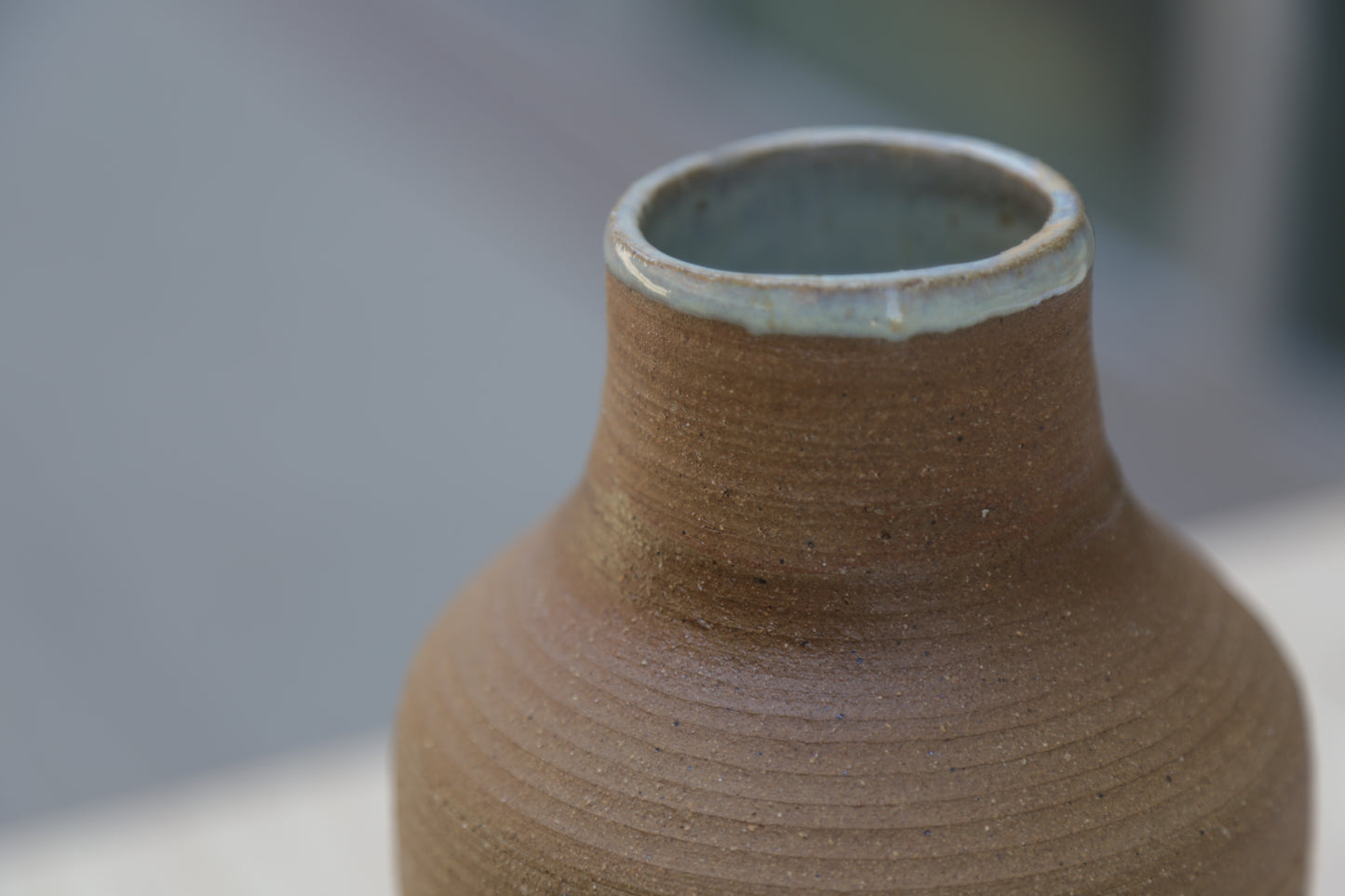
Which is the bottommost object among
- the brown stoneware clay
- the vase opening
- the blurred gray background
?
the blurred gray background

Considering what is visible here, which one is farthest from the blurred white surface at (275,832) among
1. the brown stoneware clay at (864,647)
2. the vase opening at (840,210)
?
the vase opening at (840,210)

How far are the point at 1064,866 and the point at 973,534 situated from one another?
144 millimetres

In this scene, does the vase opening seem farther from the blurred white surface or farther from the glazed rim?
the blurred white surface

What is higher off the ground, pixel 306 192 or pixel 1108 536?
pixel 1108 536

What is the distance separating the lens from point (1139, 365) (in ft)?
7.75

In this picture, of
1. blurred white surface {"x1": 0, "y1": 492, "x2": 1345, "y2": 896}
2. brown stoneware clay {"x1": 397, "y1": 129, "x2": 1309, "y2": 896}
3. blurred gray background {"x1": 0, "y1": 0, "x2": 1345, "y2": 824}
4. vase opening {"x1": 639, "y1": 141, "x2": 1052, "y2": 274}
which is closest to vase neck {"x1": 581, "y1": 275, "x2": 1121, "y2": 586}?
brown stoneware clay {"x1": 397, "y1": 129, "x2": 1309, "y2": 896}

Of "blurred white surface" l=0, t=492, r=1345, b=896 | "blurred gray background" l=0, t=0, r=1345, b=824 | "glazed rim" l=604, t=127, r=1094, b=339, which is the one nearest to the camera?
"glazed rim" l=604, t=127, r=1094, b=339

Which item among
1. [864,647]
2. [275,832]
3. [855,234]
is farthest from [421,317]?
[864,647]

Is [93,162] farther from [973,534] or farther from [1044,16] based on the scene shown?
[973,534]

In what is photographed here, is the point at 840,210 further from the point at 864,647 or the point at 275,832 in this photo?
the point at 275,832

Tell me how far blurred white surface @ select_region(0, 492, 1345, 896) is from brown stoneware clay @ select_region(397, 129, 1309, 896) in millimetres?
581

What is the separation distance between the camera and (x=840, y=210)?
0.87 meters

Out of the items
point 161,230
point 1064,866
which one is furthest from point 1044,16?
point 1064,866

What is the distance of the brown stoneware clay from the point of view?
0.62 m
